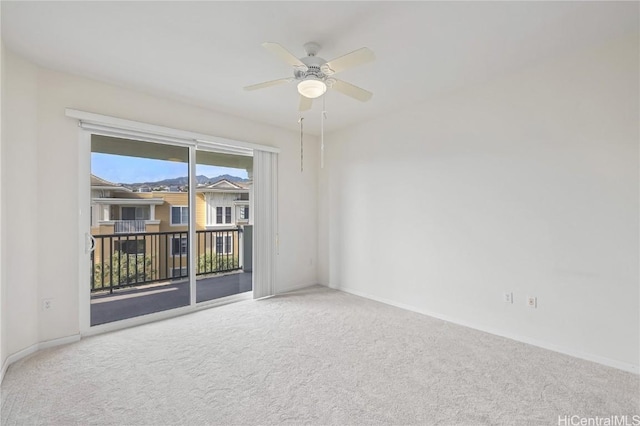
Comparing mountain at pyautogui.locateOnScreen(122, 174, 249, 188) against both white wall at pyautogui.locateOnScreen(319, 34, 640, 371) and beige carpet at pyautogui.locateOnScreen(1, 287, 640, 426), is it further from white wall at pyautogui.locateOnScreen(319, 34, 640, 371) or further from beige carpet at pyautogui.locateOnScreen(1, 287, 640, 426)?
white wall at pyautogui.locateOnScreen(319, 34, 640, 371)

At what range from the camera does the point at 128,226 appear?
3512 millimetres

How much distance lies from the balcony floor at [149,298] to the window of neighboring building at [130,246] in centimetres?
52

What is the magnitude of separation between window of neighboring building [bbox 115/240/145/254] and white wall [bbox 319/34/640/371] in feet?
10.2

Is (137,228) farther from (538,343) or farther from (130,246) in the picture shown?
(538,343)

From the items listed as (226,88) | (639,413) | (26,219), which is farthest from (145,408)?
(639,413)

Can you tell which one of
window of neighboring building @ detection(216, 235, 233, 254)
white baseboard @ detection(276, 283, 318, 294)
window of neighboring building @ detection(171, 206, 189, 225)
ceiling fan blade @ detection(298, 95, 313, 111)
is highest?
ceiling fan blade @ detection(298, 95, 313, 111)

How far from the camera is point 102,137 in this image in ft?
10.3

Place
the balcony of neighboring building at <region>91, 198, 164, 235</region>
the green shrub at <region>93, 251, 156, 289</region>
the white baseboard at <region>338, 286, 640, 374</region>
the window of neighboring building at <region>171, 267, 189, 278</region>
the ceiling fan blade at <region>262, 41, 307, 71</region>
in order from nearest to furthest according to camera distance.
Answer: the ceiling fan blade at <region>262, 41, 307, 71</region> < the white baseboard at <region>338, 286, 640, 374</region> < the balcony of neighboring building at <region>91, 198, 164, 235</region> < the green shrub at <region>93, 251, 156, 289</region> < the window of neighboring building at <region>171, 267, 189, 278</region>

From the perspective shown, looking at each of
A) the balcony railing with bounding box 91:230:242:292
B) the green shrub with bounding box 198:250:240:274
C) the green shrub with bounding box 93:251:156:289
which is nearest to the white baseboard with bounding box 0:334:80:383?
the balcony railing with bounding box 91:230:242:292

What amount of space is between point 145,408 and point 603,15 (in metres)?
4.05

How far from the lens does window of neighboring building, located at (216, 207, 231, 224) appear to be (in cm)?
483

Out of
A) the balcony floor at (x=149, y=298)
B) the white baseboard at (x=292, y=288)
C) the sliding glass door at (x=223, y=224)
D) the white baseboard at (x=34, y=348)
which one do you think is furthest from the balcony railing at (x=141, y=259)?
the white baseboard at (x=292, y=288)

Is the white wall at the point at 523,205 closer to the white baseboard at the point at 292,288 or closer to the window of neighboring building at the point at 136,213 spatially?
the white baseboard at the point at 292,288

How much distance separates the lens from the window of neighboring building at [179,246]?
3836 mm
